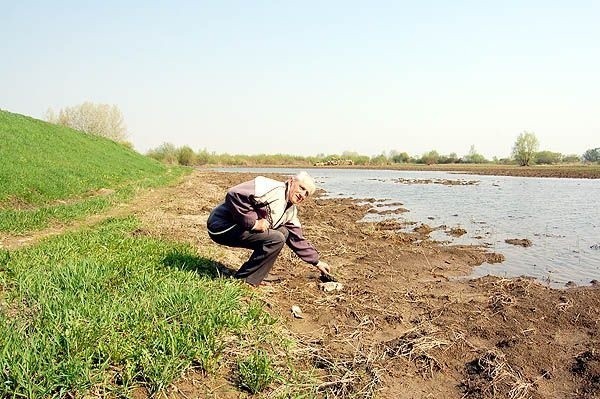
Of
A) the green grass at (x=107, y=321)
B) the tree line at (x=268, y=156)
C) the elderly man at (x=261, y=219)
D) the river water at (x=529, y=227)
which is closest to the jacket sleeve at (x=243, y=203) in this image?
the elderly man at (x=261, y=219)

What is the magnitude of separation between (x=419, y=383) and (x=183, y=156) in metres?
83.9

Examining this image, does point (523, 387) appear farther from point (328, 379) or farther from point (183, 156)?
point (183, 156)

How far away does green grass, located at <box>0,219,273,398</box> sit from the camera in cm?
310

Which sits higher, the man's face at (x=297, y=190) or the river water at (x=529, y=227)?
the man's face at (x=297, y=190)

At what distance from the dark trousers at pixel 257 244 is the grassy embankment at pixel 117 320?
33 centimetres

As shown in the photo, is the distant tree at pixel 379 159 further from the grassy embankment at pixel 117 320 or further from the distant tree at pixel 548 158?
the grassy embankment at pixel 117 320

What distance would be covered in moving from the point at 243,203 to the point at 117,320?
6.12ft

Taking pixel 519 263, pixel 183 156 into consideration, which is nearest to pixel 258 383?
pixel 519 263

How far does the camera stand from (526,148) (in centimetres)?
7788

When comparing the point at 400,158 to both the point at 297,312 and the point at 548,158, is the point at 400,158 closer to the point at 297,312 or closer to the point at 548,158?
the point at 548,158

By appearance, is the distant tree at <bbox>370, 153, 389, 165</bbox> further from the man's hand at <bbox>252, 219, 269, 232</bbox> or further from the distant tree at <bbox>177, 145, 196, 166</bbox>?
the man's hand at <bbox>252, 219, 269, 232</bbox>

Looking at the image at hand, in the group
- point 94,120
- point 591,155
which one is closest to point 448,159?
point 591,155

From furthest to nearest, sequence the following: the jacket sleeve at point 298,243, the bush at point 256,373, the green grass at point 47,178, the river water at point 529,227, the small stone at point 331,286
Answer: the green grass at point 47,178, the river water at point 529,227, the small stone at point 331,286, the jacket sleeve at point 298,243, the bush at point 256,373

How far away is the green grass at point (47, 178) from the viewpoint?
10.1m
